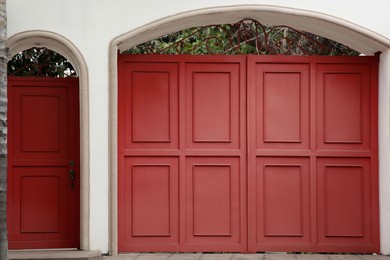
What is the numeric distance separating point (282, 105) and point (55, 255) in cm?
337

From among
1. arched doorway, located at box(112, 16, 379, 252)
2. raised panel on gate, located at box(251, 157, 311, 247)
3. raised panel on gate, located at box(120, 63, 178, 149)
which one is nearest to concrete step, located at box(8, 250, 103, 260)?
arched doorway, located at box(112, 16, 379, 252)

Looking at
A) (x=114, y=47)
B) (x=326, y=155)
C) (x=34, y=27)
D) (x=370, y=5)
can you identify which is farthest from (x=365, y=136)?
(x=34, y=27)

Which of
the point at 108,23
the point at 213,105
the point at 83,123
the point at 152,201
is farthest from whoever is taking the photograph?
the point at 213,105

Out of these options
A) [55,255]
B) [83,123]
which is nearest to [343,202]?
[83,123]

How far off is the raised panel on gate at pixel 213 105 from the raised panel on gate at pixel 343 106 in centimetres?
107

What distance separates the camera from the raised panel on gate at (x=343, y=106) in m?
10.9

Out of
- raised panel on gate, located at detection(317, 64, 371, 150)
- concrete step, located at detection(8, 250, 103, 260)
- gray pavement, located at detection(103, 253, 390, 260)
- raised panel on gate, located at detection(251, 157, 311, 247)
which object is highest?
raised panel on gate, located at detection(317, 64, 371, 150)

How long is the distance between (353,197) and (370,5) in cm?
239

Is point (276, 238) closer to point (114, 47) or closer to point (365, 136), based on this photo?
point (365, 136)

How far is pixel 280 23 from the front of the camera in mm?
11016

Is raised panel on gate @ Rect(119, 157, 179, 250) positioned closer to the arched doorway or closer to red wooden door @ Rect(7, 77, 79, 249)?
the arched doorway

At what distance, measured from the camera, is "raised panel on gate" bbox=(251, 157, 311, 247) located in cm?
1080

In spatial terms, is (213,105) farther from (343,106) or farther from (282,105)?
(343,106)

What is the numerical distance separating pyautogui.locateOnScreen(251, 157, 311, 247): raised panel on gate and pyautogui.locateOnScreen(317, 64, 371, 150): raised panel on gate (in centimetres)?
64
